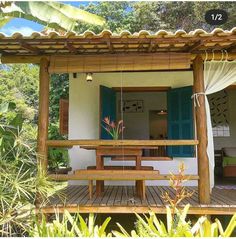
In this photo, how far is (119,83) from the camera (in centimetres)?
818

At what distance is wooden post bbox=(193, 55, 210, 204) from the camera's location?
534 cm

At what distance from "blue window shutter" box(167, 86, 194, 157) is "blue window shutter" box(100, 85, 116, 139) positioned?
57.6 inches

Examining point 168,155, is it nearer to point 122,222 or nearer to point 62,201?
point 122,222

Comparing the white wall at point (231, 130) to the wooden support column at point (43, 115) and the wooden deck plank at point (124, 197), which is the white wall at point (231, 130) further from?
the wooden support column at point (43, 115)

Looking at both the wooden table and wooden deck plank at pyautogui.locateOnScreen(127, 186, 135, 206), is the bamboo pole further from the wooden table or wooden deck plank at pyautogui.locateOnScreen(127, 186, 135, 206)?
wooden deck plank at pyautogui.locateOnScreen(127, 186, 135, 206)

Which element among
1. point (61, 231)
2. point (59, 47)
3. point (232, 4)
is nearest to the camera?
point (61, 231)

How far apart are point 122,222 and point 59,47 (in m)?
3.64

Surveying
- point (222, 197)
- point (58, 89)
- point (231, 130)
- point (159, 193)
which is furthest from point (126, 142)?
point (58, 89)

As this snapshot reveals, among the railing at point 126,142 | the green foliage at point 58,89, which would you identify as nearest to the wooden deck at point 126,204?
the railing at point 126,142

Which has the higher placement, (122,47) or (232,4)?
(232,4)

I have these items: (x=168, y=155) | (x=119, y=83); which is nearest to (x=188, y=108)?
(x=168, y=155)

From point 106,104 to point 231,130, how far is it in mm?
5456

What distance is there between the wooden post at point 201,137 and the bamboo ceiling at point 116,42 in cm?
39

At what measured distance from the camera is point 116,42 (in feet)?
16.4
